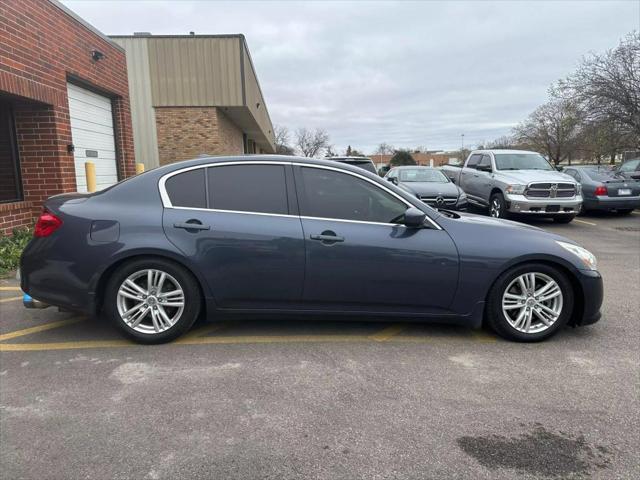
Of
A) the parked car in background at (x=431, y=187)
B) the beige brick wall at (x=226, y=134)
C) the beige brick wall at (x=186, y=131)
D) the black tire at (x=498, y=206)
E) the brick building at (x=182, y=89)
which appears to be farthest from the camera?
the beige brick wall at (x=226, y=134)

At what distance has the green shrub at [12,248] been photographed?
656 cm

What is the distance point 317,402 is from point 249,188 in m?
1.87

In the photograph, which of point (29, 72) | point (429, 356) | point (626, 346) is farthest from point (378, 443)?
point (29, 72)

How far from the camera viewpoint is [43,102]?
7582 millimetres

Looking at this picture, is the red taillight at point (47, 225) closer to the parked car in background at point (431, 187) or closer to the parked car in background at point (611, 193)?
the parked car in background at point (431, 187)

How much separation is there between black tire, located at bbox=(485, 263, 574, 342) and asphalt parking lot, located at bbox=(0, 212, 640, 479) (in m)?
0.10

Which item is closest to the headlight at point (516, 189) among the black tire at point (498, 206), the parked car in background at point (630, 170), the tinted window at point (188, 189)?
the black tire at point (498, 206)

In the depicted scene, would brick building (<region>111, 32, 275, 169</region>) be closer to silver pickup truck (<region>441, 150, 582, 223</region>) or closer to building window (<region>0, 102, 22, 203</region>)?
silver pickup truck (<region>441, 150, 582, 223</region>)

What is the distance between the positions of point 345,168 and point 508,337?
201 centimetres

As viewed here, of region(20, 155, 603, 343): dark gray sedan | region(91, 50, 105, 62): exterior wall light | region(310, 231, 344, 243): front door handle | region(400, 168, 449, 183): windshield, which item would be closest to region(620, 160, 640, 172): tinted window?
A: region(400, 168, 449, 183): windshield

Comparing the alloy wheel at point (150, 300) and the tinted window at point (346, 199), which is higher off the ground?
the tinted window at point (346, 199)

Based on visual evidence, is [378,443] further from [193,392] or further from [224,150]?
[224,150]

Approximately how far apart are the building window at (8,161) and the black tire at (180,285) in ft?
16.5

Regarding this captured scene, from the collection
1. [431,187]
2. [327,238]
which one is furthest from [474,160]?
[327,238]
